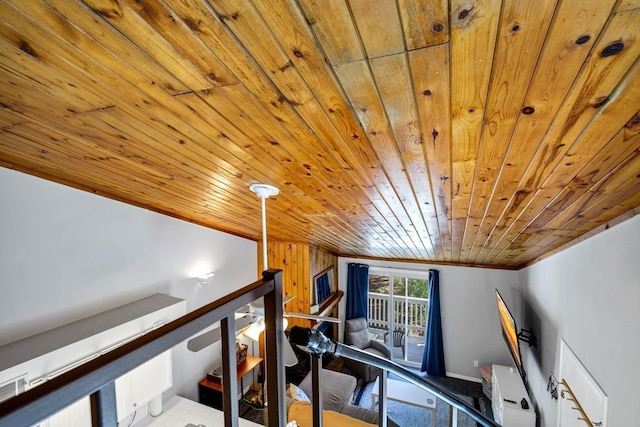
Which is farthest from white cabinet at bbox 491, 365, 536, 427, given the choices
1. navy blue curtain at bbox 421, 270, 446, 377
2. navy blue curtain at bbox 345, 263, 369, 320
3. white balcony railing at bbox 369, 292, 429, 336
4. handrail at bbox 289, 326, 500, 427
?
handrail at bbox 289, 326, 500, 427

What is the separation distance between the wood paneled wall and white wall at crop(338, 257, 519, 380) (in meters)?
2.41

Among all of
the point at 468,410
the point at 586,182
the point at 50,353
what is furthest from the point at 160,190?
the point at 586,182

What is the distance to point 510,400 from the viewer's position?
12.0 feet

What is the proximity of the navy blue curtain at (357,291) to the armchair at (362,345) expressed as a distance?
168 millimetres

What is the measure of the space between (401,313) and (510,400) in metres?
2.64

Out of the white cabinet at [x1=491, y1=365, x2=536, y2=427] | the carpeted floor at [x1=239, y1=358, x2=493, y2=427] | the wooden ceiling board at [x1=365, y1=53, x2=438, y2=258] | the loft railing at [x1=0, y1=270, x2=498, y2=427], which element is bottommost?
the carpeted floor at [x1=239, y1=358, x2=493, y2=427]

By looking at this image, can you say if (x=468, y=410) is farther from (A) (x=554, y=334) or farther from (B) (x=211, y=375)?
(B) (x=211, y=375)

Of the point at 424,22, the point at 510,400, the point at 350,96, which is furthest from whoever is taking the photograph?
the point at 510,400

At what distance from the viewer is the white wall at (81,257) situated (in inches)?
82.7

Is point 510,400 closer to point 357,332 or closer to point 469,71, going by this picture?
point 357,332

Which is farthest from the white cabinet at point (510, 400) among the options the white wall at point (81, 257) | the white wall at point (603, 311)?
the white wall at point (81, 257)

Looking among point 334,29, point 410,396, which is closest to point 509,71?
point 334,29

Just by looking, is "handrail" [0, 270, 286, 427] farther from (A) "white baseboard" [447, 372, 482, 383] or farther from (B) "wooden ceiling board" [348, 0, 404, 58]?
(A) "white baseboard" [447, 372, 482, 383]

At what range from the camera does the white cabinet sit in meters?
Result: 3.40
